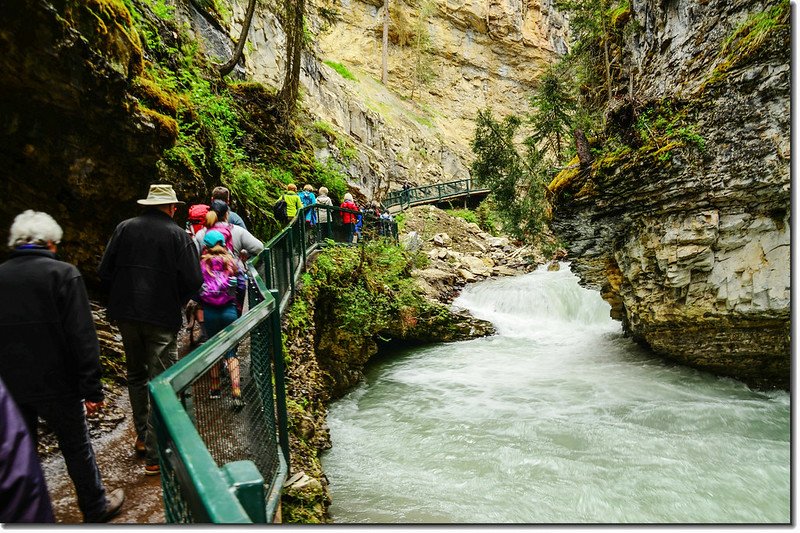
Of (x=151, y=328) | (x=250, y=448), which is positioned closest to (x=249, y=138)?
(x=151, y=328)

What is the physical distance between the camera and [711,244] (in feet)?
25.0

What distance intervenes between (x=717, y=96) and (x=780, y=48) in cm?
93

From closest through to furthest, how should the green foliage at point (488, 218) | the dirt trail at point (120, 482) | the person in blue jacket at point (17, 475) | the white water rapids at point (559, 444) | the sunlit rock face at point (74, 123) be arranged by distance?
the person in blue jacket at point (17, 475)
the dirt trail at point (120, 482)
the sunlit rock face at point (74, 123)
the white water rapids at point (559, 444)
the green foliage at point (488, 218)

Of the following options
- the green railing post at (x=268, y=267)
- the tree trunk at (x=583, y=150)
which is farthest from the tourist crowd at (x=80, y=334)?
the tree trunk at (x=583, y=150)

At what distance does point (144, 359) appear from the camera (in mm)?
3223

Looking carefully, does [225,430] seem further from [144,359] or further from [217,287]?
[217,287]

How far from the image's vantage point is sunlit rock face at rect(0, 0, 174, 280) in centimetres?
372

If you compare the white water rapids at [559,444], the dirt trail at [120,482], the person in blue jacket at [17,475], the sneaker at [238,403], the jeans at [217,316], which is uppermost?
the jeans at [217,316]

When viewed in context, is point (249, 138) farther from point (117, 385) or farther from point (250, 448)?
point (250, 448)

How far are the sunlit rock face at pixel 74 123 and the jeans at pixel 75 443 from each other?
2877mm

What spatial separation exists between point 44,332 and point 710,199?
870 centimetres

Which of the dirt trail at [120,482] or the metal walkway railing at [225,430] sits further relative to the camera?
the dirt trail at [120,482]

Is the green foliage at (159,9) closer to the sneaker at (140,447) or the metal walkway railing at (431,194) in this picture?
the sneaker at (140,447)

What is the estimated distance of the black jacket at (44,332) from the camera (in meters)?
2.33
